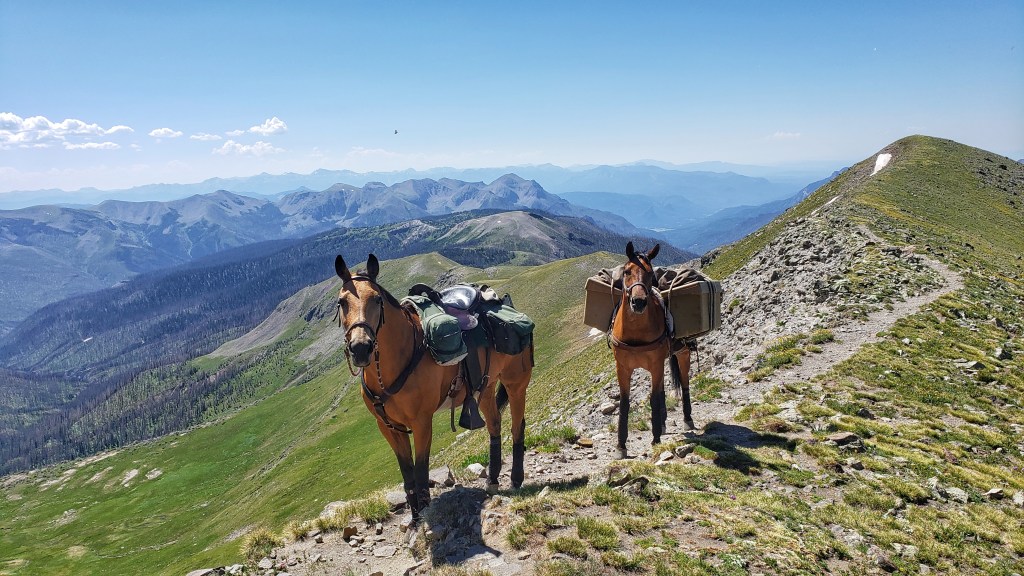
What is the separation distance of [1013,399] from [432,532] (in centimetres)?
1645

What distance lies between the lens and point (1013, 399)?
43.9 feet

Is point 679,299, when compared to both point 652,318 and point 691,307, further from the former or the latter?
point 652,318

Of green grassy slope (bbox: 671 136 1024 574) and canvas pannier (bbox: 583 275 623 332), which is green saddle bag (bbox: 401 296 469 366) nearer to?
green grassy slope (bbox: 671 136 1024 574)

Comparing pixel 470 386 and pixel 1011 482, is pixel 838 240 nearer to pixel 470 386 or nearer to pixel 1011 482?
pixel 1011 482

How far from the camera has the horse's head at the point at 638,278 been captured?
9.93m

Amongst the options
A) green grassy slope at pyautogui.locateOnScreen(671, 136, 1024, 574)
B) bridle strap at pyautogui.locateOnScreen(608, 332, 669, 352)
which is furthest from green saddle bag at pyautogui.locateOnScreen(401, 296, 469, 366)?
green grassy slope at pyautogui.locateOnScreen(671, 136, 1024, 574)

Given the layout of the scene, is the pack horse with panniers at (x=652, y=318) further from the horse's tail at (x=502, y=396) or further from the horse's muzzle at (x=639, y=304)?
the horse's tail at (x=502, y=396)

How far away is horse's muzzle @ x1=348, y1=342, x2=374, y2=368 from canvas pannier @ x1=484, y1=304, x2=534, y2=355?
3.98m

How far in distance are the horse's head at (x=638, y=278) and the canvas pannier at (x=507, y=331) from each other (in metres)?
2.29

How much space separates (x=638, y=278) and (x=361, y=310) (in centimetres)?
630

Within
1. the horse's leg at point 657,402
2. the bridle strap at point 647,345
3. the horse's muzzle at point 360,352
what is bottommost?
the horse's leg at point 657,402

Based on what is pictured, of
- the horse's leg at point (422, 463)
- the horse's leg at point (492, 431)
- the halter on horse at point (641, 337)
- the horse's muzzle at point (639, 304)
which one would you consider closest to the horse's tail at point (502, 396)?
the horse's leg at point (492, 431)

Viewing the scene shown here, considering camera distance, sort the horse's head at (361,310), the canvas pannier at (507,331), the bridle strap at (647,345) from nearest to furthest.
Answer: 1. the horse's head at (361,310)
2. the canvas pannier at (507,331)
3. the bridle strap at (647,345)

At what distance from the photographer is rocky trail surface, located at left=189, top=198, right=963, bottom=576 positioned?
7.84 metres
